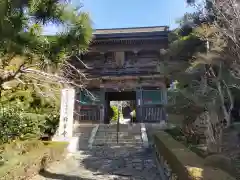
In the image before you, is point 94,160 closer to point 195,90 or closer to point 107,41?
point 195,90

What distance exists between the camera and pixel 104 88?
628 inches

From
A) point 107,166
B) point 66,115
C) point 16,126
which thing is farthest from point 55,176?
point 66,115

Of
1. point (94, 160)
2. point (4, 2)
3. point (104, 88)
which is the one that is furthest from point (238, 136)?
point (104, 88)

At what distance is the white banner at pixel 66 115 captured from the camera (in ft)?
31.3

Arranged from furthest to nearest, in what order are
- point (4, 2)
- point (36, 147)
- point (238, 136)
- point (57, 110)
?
1. point (57, 110)
2. point (36, 147)
3. point (238, 136)
4. point (4, 2)

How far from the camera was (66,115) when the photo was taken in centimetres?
967

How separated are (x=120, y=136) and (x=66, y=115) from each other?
3.07 m

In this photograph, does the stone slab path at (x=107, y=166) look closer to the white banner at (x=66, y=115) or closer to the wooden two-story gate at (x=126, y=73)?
the white banner at (x=66, y=115)

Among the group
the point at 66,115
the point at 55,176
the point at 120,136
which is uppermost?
the point at 66,115

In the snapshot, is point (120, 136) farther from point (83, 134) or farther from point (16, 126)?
point (16, 126)

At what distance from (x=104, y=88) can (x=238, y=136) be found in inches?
420

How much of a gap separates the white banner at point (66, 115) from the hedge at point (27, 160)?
64.1 inches

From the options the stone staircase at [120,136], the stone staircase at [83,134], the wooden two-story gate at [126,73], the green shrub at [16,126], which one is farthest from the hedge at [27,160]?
the wooden two-story gate at [126,73]

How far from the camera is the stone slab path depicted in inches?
238
